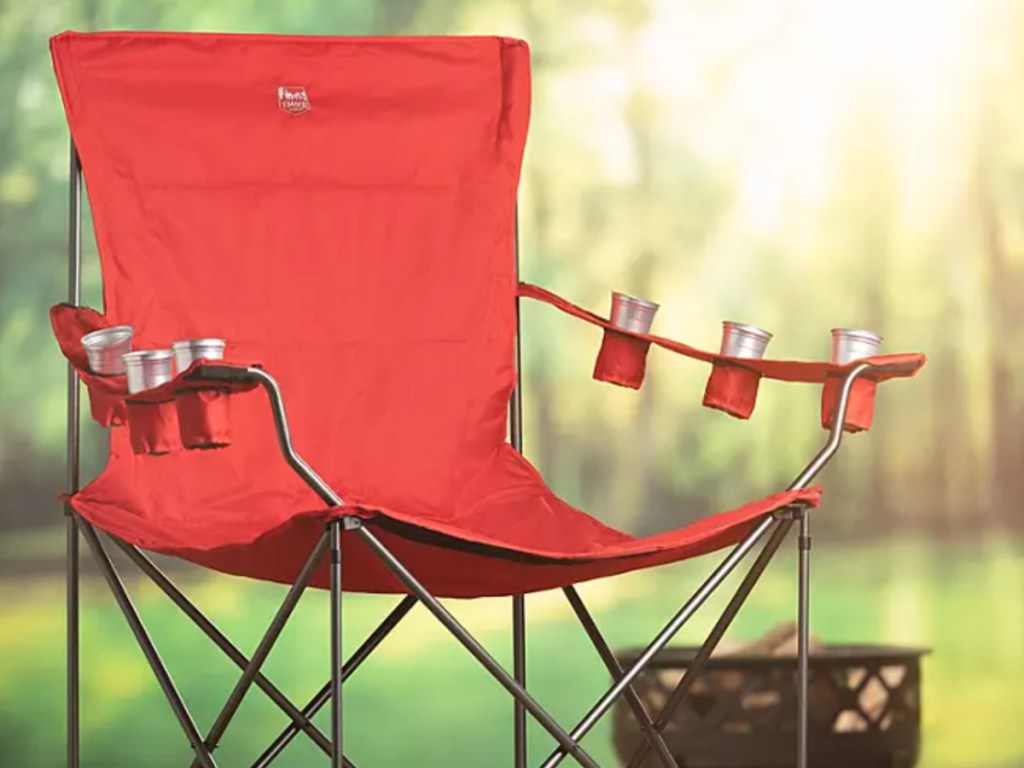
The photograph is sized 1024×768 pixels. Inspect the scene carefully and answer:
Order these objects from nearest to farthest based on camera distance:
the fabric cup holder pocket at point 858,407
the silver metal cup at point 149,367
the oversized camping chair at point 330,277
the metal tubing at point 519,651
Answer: the silver metal cup at point 149,367 → the fabric cup holder pocket at point 858,407 → the oversized camping chair at point 330,277 → the metal tubing at point 519,651

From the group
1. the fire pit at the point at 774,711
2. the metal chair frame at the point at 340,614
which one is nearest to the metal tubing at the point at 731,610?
the metal chair frame at the point at 340,614

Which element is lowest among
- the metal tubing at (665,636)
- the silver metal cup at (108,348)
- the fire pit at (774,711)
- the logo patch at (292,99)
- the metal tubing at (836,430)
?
the fire pit at (774,711)

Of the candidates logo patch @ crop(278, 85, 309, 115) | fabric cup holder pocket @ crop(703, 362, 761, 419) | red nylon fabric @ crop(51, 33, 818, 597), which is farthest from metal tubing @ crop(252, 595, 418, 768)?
logo patch @ crop(278, 85, 309, 115)

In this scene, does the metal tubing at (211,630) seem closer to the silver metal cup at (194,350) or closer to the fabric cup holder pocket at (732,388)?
the silver metal cup at (194,350)

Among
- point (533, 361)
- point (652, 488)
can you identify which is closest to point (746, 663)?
point (652, 488)

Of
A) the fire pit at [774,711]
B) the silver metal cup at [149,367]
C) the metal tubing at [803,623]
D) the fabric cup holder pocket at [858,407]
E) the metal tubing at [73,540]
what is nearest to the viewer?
the silver metal cup at [149,367]

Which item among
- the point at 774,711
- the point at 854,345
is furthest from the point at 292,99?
the point at 774,711

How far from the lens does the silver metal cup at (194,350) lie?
2.14 meters

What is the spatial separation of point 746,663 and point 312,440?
132cm

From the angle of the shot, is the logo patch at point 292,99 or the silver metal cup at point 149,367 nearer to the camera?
the silver metal cup at point 149,367

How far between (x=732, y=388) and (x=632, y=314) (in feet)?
0.66

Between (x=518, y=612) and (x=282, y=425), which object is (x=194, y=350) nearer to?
(x=282, y=425)

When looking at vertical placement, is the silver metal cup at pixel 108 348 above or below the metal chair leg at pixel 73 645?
above

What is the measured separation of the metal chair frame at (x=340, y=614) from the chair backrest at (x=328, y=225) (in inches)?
3.4
